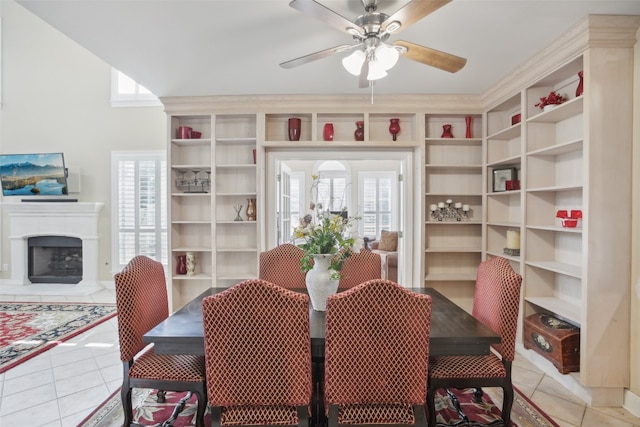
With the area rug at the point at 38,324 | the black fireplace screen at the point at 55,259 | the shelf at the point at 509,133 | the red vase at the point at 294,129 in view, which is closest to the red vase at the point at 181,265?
the area rug at the point at 38,324

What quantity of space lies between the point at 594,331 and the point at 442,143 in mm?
2374

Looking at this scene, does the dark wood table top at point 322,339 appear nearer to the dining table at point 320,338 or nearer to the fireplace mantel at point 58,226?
the dining table at point 320,338

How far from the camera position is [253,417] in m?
1.54

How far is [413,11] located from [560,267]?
7.34ft

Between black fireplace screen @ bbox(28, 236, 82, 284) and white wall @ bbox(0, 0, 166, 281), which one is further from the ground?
white wall @ bbox(0, 0, 166, 281)

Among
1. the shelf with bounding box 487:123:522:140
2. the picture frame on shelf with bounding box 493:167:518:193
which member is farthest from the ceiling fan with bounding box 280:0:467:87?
the picture frame on shelf with bounding box 493:167:518:193

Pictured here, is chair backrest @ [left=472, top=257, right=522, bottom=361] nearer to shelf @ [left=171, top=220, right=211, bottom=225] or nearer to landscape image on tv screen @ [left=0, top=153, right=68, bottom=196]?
shelf @ [left=171, top=220, right=211, bottom=225]

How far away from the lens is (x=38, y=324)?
4.00 m

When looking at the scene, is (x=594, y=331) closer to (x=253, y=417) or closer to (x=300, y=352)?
(x=300, y=352)

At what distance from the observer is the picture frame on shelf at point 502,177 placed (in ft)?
11.5

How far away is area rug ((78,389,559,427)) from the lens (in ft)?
6.98

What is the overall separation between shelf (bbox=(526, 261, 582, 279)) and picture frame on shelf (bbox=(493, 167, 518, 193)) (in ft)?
2.88

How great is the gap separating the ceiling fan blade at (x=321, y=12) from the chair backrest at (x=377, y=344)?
1.28m

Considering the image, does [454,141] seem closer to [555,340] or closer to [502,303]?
[555,340]
